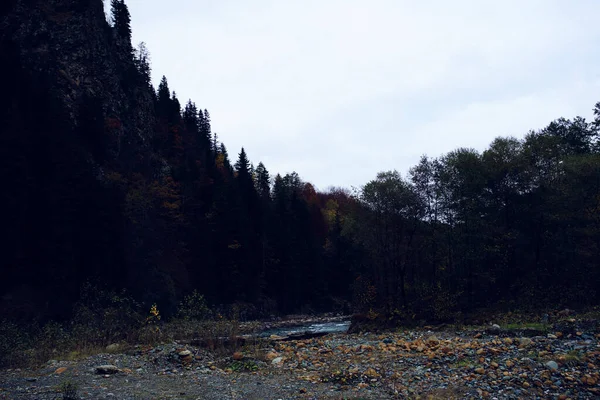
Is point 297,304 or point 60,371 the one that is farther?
point 297,304

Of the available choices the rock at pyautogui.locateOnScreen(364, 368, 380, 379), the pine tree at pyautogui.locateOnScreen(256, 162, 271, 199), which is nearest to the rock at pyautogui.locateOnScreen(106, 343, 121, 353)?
the rock at pyautogui.locateOnScreen(364, 368, 380, 379)

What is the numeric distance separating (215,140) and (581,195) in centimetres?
8556

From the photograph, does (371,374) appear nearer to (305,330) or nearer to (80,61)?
(305,330)

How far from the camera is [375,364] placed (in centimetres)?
1628

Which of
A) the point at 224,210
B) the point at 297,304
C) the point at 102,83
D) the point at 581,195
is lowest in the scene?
the point at 297,304

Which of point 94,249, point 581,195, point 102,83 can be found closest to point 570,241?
point 581,195

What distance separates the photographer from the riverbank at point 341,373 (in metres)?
12.4

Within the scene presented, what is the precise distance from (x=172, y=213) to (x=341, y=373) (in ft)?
155

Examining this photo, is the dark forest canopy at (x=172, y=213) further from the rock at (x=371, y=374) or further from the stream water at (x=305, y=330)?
the rock at (x=371, y=374)

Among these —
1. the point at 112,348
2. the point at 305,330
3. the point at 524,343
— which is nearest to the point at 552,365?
the point at 524,343

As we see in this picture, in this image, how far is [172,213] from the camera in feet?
188

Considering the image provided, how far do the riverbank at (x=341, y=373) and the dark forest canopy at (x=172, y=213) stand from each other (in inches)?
585

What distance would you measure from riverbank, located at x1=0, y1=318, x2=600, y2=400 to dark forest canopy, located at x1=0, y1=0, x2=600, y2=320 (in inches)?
585

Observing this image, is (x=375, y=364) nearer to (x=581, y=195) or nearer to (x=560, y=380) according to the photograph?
(x=560, y=380)
